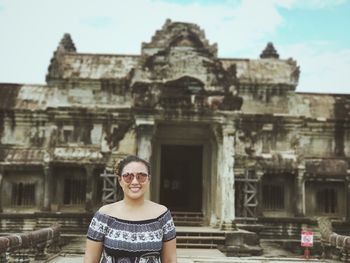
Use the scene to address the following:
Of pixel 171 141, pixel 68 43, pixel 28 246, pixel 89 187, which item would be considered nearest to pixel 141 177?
pixel 28 246

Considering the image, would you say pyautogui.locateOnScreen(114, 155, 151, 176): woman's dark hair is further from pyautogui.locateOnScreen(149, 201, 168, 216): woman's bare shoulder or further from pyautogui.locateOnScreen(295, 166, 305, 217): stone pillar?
pyautogui.locateOnScreen(295, 166, 305, 217): stone pillar

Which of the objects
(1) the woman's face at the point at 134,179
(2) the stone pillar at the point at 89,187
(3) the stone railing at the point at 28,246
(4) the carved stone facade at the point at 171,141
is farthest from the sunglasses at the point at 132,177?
(2) the stone pillar at the point at 89,187

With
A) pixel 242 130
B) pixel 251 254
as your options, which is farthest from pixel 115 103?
pixel 251 254

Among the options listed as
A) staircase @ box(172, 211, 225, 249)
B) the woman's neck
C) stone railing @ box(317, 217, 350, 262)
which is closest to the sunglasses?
the woman's neck

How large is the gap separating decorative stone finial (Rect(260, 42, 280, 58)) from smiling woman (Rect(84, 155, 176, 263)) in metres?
29.1

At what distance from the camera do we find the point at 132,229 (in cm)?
319

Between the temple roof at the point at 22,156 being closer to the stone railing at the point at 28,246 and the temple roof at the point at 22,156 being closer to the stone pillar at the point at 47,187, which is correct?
the stone pillar at the point at 47,187

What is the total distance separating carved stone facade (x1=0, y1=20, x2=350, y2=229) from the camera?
18.5 meters

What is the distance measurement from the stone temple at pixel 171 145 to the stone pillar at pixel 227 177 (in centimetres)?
134

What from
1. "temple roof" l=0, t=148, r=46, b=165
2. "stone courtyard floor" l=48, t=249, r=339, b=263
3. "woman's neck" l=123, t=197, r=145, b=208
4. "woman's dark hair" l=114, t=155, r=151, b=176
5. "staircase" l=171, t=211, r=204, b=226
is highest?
"temple roof" l=0, t=148, r=46, b=165

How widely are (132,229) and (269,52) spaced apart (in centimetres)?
2961

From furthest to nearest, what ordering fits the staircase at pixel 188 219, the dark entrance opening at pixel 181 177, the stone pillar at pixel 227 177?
the dark entrance opening at pixel 181 177 < the staircase at pixel 188 219 < the stone pillar at pixel 227 177

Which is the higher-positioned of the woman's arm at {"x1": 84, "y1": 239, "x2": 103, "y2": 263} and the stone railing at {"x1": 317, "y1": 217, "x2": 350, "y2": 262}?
the woman's arm at {"x1": 84, "y1": 239, "x2": 103, "y2": 263}

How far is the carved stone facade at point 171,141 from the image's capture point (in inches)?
730
